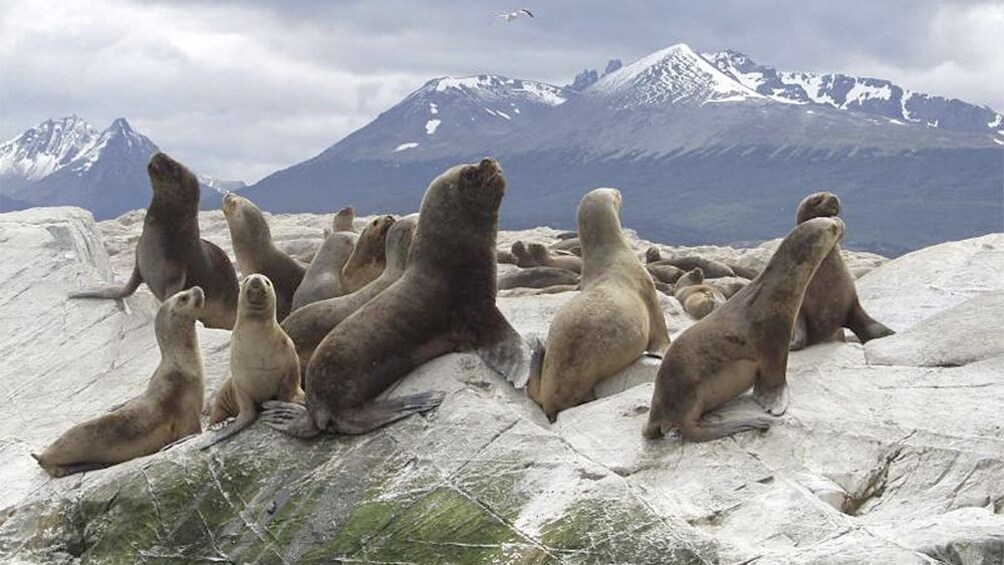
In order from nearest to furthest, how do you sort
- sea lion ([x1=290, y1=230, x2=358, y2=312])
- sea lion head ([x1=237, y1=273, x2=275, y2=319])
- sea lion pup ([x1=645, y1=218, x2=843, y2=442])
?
1. sea lion pup ([x1=645, y1=218, x2=843, y2=442])
2. sea lion head ([x1=237, y1=273, x2=275, y2=319])
3. sea lion ([x1=290, y1=230, x2=358, y2=312])

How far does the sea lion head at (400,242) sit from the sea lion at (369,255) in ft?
2.90

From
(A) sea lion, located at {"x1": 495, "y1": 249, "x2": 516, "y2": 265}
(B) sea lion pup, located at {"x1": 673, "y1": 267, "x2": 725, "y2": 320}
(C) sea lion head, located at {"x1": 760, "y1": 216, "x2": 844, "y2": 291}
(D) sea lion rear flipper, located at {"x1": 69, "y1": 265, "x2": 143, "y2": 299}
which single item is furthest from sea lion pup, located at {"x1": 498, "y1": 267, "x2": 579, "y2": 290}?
(C) sea lion head, located at {"x1": 760, "y1": 216, "x2": 844, "y2": 291}

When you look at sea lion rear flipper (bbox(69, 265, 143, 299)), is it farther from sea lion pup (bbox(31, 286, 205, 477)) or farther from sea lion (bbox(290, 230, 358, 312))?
sea lion pup (bbox(31, 286, 205, 477))

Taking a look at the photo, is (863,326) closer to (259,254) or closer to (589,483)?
(589,483)

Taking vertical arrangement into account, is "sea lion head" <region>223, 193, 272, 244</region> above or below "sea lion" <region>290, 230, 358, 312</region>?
above

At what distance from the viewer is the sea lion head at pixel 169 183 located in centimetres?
1114

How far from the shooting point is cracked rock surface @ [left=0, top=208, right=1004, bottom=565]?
582cm

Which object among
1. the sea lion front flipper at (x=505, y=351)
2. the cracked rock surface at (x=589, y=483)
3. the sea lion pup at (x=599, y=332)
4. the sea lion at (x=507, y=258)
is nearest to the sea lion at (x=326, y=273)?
the sea lion pup at (x=599, y=332)

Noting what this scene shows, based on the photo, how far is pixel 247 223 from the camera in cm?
1161

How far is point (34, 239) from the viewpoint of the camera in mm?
12562

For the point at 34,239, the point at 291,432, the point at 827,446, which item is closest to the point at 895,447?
the point at 827,446

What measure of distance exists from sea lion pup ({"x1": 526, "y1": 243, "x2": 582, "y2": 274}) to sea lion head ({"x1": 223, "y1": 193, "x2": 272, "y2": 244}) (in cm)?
455

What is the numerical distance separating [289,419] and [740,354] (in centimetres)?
253

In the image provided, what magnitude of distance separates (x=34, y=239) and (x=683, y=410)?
786 centimetres
